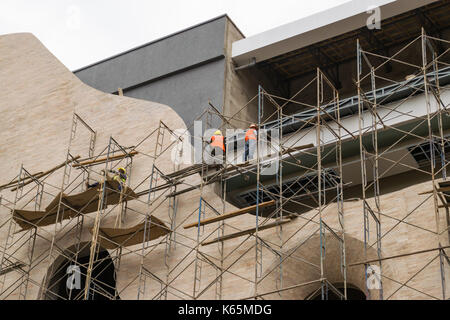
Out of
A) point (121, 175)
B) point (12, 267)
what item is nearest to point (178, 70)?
point (121, 175)

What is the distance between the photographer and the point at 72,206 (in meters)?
20.8

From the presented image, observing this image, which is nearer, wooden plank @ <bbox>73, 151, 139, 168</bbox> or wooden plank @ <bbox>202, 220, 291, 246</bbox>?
wooden plank @ <bbox>202, 220, 291, 246</bbox>

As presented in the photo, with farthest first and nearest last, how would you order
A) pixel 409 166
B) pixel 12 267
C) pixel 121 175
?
pixel 12 267 < pixel 121 175 < pixel 409 166

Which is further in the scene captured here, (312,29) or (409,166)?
(312,29)

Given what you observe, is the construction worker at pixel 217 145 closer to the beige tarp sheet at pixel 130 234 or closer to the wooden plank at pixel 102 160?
the beige tarp sheet at pixel 130 234

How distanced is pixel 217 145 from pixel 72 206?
4.58 metres

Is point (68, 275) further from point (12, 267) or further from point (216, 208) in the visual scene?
point (216, 208)

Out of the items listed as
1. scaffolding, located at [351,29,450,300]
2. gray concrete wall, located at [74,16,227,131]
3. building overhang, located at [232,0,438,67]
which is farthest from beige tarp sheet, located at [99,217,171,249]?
building overhang, located at [232,0,438,67]

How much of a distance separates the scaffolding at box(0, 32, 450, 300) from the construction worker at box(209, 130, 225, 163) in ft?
0.58

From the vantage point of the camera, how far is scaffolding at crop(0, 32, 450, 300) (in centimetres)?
1720

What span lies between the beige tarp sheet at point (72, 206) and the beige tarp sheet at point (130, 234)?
4.14ft

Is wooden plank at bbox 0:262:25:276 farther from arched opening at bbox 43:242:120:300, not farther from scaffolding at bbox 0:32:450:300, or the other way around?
arched opening at bbox 43:242:120:300
